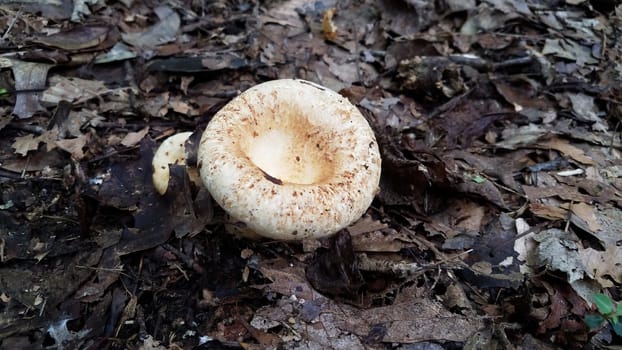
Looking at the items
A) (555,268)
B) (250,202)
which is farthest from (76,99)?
(555,268)

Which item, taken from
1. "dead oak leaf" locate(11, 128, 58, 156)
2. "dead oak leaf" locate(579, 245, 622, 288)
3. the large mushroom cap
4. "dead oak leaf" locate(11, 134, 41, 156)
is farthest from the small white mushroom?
"dead oak leaf" locate(579, 245, 622, 288)

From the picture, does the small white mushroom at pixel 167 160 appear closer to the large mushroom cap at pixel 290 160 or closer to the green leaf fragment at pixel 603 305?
the large mushroom cap at pixel 290 160

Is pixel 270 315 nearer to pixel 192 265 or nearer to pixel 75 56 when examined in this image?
pixel 192 265

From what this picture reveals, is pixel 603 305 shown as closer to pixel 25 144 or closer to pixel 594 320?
pixel 594 320

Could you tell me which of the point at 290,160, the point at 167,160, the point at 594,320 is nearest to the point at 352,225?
the point at 290,160

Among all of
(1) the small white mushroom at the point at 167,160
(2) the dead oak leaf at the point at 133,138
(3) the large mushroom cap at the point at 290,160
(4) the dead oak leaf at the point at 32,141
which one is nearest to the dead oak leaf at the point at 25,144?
(4) the dead oak leaf at the point at 32,141

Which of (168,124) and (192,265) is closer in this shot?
(192,265)
